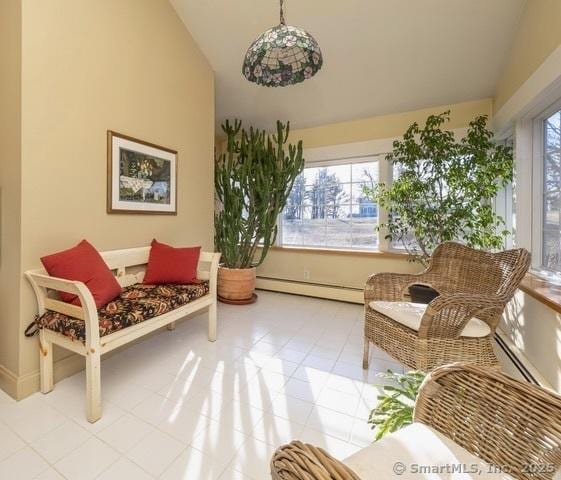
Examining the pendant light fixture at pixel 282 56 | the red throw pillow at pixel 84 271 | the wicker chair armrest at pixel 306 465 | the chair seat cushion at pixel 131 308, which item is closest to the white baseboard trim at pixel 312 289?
the chair seat cushion at pixel 131 308

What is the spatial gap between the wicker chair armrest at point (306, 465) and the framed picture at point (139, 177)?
2022mm

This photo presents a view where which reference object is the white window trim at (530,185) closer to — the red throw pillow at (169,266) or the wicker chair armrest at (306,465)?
the wicker chair armrest at (306,465)

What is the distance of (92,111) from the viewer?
1.89 m

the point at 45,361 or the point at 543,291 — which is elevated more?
the point at 543,291

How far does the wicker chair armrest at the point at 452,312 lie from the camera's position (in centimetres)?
143

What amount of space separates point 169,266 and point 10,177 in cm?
106

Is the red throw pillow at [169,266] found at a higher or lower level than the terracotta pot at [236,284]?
higher

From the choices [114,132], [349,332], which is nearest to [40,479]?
[114,132]

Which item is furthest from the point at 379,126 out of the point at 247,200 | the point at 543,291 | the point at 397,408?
the point at 397,408

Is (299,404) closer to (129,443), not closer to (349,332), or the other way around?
(129,443)

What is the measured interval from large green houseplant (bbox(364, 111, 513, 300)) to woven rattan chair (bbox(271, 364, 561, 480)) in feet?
6.14

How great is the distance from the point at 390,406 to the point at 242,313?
6.72 feet

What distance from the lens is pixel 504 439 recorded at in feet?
2.38

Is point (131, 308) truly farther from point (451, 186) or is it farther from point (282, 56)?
point (451, 186)
